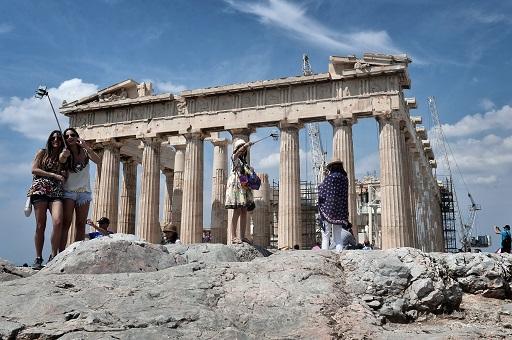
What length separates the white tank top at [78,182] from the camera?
9.63 meters

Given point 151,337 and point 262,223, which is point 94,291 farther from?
point 262,223

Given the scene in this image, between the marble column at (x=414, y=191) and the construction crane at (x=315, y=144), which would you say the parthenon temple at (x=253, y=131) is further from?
the construction crane at (x=315, y=144)

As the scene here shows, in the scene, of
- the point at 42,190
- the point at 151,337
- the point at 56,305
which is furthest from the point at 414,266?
the point at 42,190

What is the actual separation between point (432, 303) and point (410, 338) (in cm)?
129

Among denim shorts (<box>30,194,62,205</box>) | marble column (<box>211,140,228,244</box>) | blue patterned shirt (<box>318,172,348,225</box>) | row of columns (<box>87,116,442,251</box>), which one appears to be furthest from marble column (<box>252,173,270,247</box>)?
denim shorts (<box>30,194,62,205</box>)

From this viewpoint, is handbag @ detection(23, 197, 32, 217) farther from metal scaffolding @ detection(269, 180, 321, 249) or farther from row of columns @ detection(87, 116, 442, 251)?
metal scaffolding @ detection(269, 180, 321, 249)

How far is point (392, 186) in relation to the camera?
2630 cm

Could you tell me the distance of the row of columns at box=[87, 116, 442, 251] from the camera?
26.5 metres

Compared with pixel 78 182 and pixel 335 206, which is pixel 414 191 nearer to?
pixel 335 206

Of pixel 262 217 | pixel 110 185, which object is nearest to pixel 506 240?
pixel 262 217

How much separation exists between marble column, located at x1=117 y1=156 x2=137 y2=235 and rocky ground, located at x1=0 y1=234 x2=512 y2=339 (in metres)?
27.6

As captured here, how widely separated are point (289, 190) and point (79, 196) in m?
18.9

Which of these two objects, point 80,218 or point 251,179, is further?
point 251,179

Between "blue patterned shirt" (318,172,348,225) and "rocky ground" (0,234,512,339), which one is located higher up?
"blue patterned shirt" (318,172,348,225)
